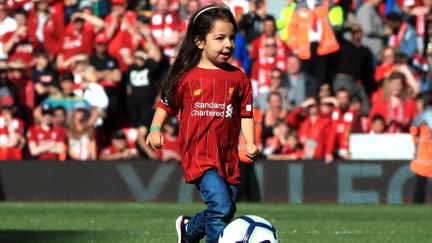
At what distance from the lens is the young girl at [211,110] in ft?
25.1

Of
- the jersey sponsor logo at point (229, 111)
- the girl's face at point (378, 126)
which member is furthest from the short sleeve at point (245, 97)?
the girl's face at point (378, 126)

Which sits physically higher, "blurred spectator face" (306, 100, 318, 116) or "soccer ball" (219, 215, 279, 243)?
"soccer ball" (219, 215, 279, 243)

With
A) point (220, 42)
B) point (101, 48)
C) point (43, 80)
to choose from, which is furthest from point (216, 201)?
point (43, 80)

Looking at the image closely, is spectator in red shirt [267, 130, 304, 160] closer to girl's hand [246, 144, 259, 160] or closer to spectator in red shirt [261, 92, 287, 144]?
spectator in red shirt [261, 92, 287, 144]

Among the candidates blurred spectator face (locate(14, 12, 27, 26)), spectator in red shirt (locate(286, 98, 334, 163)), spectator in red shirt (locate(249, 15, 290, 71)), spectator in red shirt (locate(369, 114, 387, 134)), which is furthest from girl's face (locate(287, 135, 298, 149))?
blurred spectator face (locate(14, 12, 27, 26))

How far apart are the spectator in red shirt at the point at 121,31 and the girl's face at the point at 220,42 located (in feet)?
40.7

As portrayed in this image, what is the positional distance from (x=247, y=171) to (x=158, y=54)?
287 cm

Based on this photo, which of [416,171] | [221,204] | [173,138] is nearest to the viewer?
[221,204]

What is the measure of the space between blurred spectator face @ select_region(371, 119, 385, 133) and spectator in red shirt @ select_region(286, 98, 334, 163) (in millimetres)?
677

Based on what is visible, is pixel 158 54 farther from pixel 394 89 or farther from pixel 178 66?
pixel 178 66

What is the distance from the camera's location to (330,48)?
739 inches

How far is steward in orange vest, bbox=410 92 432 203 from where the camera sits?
55.9ft

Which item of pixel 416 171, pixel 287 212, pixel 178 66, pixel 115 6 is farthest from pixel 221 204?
pixel 115 6

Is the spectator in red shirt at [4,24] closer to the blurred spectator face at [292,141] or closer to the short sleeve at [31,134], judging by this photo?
the short sleeve at [31,134]
